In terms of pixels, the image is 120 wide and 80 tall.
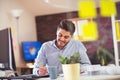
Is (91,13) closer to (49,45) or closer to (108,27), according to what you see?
(49,45)

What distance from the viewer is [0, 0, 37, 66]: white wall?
4062mm

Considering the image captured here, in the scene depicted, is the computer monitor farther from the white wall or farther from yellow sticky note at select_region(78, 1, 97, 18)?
the white wall

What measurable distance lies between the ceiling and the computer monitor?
94.6 inches

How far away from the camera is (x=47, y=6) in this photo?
429 cm

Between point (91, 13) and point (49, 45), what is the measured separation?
0.90m

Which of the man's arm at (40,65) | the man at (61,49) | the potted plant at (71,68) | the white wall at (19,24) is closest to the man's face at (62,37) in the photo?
the man at (61,49)

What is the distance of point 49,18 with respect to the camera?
14.9ft

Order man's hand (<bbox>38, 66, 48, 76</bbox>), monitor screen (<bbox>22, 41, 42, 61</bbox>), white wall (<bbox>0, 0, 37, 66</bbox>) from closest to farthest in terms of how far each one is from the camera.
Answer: man's hand (<bbox>38, 66, 48, 76</bbox>)
white wall (<bbox>0, 0, 37, 66</bbox>)
monitor screen (<bbox>22, 41, 42, 61</bbox>)

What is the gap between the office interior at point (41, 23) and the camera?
154 inches

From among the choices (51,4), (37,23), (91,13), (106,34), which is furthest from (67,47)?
(37,23)

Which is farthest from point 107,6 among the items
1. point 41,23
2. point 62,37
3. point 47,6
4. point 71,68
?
point 41,23

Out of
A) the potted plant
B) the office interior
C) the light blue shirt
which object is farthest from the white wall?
the potted plant

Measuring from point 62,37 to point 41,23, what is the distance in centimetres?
287

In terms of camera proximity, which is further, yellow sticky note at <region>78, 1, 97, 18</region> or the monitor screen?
the monitor screen
